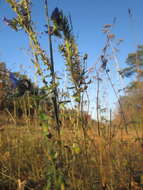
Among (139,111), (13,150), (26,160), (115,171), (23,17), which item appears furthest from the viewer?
(139,111)

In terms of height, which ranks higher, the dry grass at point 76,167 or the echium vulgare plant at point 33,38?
the echium vulgare plant at point 33,38

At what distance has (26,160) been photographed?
1.50m

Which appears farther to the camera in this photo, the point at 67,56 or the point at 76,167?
the point at 76,167

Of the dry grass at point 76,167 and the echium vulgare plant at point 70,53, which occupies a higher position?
the echium vulgare plant at point 70,53

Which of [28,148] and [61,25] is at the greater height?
[61,25]

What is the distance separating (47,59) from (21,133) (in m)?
1.23

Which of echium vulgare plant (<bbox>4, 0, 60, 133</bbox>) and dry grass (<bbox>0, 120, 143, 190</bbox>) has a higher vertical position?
echium vulgare plant (<bbox>4, 0, 60, 133</bbox>)

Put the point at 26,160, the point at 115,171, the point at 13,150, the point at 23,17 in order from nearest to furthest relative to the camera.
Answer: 1. the point at 23,17
2. the point at 115,171
3. the point at 26,160
4. the point at 13,150

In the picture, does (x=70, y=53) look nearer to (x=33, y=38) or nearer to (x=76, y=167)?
(x=33, y=38)

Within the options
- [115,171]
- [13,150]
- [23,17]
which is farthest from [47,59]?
[13,150]

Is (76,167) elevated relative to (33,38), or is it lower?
lower

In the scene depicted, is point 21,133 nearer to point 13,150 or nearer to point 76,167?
point 13,150

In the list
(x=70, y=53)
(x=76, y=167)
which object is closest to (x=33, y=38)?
(x=70, y=53)

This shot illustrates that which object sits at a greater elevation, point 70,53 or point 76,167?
point 70,53
